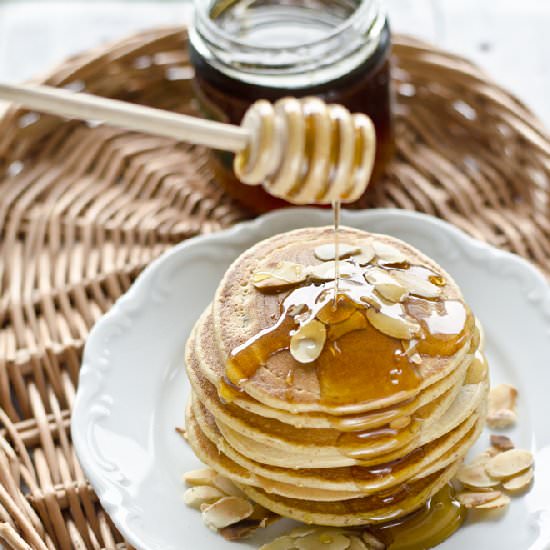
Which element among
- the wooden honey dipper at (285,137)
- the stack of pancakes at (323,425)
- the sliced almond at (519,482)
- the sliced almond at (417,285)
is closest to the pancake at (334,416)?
the stack of pancakes at (323,425)

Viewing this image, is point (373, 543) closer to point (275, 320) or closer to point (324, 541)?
point (324, 541)

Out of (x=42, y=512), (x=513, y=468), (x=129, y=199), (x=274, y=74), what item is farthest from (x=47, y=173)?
(x=513, y=468)

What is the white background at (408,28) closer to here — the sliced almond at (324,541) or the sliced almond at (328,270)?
the sliced almond at (328,270)

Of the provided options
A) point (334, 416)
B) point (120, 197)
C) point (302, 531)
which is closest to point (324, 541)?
point (302, 531)

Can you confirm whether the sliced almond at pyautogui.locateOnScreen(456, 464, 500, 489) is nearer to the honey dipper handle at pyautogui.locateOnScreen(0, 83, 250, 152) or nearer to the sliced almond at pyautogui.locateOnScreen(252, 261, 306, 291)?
the sliced almond at pyautogui.locateOnScreen(252, 261, 306, 291)

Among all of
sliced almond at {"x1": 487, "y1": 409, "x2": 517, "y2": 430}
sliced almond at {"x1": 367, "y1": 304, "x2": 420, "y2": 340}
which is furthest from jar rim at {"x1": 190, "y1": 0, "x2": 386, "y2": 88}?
sliced almond at {"x1": 487, "y1": 409, "x2": 517, "y2": 430}

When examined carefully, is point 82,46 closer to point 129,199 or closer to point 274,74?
point 129,199

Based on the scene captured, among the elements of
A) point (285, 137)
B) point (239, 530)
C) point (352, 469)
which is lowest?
point (239, 530)
